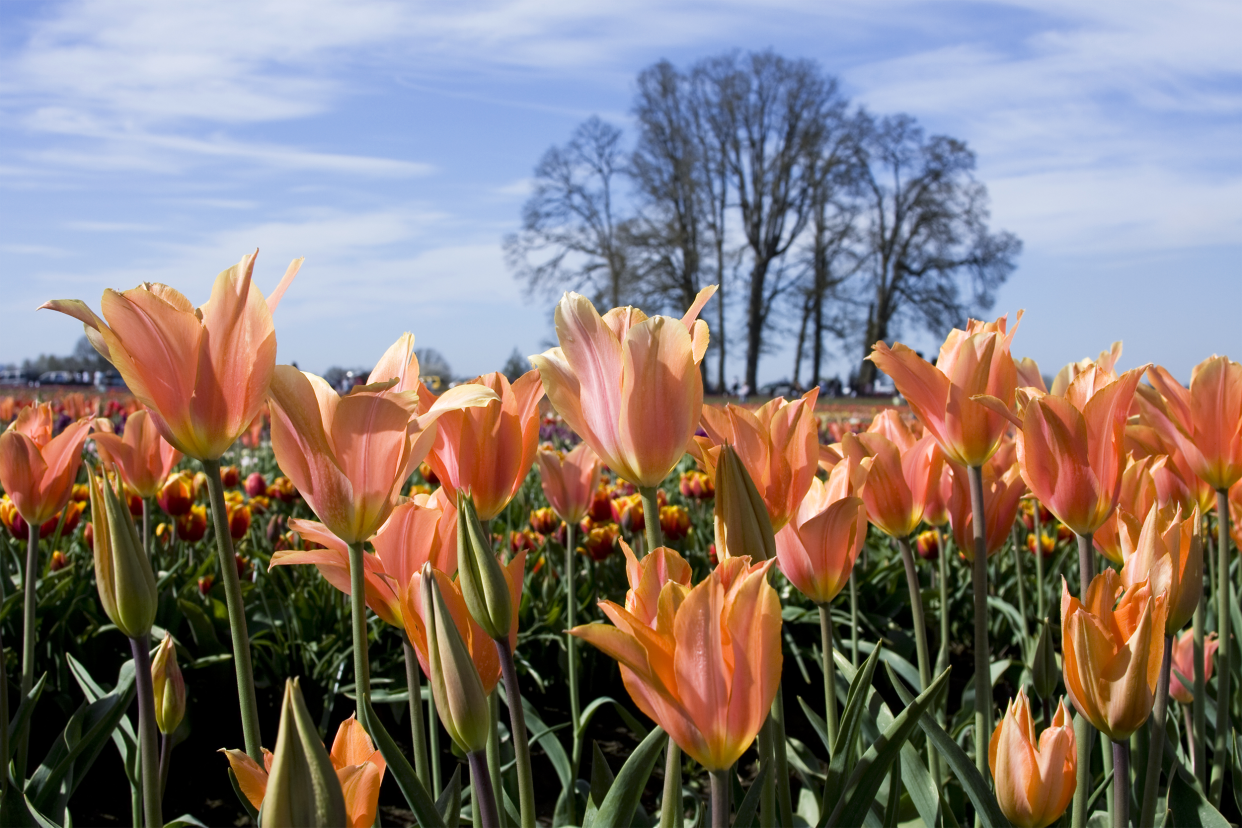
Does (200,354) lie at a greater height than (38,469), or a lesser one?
greater

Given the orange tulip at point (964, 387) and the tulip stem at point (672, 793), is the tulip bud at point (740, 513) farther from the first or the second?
the orange tulip at point (964, 387)

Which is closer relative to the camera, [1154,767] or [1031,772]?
[1031,772]

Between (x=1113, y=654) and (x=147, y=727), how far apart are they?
3.21 feet

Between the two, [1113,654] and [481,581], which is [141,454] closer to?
[481,581]

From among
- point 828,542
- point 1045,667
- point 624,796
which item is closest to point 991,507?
point 1045,667

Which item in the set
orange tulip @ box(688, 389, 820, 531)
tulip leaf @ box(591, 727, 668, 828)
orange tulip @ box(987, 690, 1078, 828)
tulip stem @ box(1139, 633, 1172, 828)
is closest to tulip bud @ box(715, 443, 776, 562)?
orange tulip @ box(688, 389, 820, 531)

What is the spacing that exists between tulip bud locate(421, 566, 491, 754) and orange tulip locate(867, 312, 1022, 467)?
0.64 m

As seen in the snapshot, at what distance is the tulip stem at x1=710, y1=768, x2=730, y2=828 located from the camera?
752 millimetres

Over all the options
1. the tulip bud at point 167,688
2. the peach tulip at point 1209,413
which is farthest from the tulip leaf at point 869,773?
the tulip bud at point 167,688

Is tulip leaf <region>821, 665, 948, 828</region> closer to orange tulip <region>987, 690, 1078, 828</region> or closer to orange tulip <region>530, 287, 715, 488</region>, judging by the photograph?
orange tulip <region>987, 690, 1078, 828</region>

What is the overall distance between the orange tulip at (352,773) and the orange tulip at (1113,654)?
2.14 feet

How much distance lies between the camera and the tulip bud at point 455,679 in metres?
0.77

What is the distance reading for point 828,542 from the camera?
1.13 metres

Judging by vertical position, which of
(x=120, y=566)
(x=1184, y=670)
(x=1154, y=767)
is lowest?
(x=1184, y=670)
